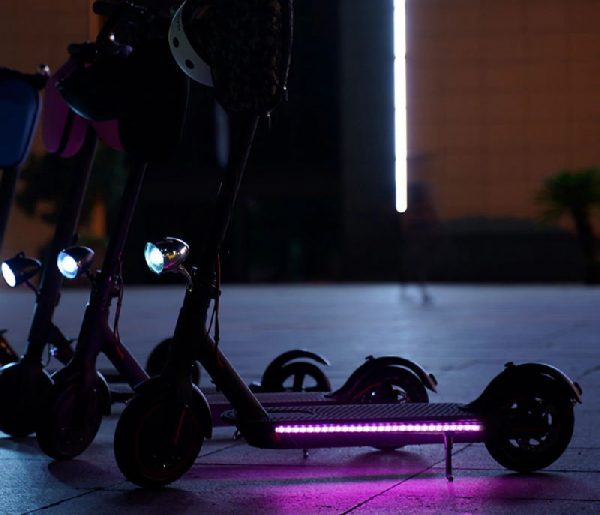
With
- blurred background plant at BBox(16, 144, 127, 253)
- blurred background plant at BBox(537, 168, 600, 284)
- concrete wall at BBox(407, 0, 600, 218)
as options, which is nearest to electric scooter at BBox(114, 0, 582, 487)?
blurred background plant at BBox(537, 168, 600, 284)

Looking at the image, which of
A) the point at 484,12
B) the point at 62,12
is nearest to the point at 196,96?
the point at 484,12

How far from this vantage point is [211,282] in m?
5.27

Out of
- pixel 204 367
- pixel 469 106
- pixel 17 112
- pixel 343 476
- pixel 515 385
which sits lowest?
pixel 343 476

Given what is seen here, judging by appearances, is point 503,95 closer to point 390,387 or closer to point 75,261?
point 390,387

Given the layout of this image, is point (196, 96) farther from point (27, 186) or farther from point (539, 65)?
point (539, 65)

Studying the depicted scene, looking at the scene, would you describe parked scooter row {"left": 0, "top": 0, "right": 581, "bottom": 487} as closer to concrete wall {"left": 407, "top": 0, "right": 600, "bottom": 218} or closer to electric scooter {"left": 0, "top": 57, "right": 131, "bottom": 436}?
electric scooter {"left": 0, "top": 57, "right": 131, "bottom": 436}

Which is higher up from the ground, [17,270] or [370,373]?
[17,270]

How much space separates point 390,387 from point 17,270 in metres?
1.80

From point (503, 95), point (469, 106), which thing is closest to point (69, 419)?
point (503, 95)

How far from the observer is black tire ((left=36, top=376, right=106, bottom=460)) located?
5812 mm

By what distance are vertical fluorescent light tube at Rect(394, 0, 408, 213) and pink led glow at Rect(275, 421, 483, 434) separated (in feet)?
116

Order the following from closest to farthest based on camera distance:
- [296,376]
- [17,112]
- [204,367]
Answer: [204,367], [17,112], [296,376]

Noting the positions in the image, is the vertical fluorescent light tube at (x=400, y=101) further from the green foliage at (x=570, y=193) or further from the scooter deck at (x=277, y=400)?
the scooter deck at (x=277, y=400)

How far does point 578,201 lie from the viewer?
36.5 metres
